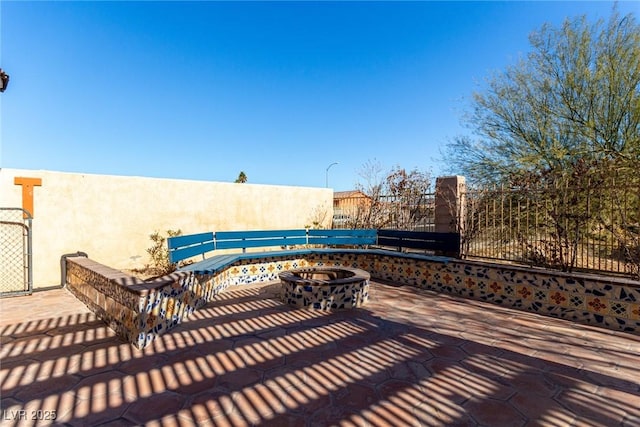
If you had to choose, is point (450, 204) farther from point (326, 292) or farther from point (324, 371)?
point (324, 371)

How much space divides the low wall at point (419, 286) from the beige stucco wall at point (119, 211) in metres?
0.68

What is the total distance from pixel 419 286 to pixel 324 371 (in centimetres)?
408

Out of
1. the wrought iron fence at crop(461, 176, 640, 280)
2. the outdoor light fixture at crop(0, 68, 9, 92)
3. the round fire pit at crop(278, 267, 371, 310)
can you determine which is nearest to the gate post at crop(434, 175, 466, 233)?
the wrought iron fence at crop(461, 176, 640, 280)

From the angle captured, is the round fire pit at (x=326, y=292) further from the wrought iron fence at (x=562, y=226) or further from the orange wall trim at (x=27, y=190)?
the orange wall trim at (x=27, y=190)

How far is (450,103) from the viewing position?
10406 mm

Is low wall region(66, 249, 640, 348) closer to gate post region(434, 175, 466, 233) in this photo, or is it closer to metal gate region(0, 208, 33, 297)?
metal gate region(0, 208, 33, 297)

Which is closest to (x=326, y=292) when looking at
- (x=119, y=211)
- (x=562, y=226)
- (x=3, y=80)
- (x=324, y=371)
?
(x=324, y=371)

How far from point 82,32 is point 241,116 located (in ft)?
32.4

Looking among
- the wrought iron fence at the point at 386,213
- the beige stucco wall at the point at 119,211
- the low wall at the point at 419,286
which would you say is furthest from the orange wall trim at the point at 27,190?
the wrought iron fence at the point at 386,213

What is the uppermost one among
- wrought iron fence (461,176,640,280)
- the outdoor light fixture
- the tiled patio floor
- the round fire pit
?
the outdoor light fixture

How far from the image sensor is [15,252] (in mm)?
5898

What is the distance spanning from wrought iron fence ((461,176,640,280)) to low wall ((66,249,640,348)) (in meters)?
0.80

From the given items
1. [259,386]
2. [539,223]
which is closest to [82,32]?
[259,386]

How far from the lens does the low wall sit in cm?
358
